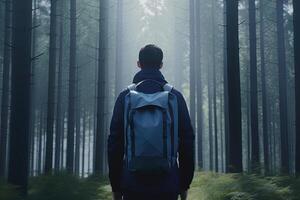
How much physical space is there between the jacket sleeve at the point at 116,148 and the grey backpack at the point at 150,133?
10cm

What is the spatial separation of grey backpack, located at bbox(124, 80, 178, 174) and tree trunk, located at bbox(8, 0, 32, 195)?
7070 millimetres

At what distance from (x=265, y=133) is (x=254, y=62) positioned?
633cm

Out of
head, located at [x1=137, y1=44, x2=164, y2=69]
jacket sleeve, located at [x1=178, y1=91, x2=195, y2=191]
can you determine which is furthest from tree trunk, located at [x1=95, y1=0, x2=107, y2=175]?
jacket sleeve, located at [x1=178, y1=91, x2=195, y2=191]

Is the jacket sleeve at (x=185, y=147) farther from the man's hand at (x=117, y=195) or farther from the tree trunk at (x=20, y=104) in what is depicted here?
the tree trunk at (x=20, y=104)

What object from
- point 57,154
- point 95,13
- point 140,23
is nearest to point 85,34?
point 95,13

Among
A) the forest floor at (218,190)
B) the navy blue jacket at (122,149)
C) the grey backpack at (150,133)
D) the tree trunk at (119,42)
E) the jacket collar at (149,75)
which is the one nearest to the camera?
the grey backpack at (150,133)

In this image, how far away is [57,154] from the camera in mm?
30109

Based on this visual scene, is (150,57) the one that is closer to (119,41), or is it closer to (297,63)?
(297,63)

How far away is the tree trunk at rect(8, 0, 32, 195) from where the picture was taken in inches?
412

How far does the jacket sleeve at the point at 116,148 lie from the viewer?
384 cm

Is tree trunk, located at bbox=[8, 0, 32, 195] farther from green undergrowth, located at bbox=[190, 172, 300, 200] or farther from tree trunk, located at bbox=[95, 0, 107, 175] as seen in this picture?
tree trunk, located at bbox=[95, 0, 107, 175]

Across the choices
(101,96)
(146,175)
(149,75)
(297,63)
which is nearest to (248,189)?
(149,75)

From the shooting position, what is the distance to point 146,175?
145 inches

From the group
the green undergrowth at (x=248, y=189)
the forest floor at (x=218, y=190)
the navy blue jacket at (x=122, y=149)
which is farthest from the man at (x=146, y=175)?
the green undergrowth at (x=248, y=189)
